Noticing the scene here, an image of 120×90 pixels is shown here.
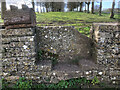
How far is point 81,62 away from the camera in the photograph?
12.7 ft

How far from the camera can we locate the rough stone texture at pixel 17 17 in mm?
3277

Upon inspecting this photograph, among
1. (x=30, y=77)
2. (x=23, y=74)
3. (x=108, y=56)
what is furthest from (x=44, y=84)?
(x=108, y=56)

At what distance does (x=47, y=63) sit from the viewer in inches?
148

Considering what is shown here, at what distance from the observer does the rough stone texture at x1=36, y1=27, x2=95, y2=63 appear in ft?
12.8

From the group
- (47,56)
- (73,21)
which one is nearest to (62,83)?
(47,56)

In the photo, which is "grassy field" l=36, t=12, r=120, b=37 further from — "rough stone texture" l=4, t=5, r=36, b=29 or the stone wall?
"rough stone texture" l=4, t=5, r=36, b=29

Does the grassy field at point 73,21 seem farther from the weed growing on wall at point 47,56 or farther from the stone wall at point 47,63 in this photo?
the weed growing on wall at point 47,56

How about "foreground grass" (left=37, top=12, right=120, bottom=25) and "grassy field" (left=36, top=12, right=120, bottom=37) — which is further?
"foreground grass" (left=37, top=12, right=120, bottom=25)

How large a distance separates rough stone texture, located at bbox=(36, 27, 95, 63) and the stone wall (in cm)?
40

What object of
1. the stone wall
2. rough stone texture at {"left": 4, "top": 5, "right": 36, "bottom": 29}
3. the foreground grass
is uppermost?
the foreground grass

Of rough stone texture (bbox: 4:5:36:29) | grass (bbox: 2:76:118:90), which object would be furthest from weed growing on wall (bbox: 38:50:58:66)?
rough stone texture (bbox: 4:5:36:29)

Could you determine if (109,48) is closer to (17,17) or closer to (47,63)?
(47,63)

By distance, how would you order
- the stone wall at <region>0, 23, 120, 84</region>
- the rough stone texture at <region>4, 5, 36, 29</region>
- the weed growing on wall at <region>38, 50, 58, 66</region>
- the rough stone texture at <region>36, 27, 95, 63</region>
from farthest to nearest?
1. the weed growing on wall at <region>38, 50, 58, 66</region>
2. the rough stone texture at <region>36, 27, 95, 63</region>
3. the stone wall at <region>0, 23, 120, 84</region>
4. the rough stone texture at <region>4, 5, 36, 29</region>

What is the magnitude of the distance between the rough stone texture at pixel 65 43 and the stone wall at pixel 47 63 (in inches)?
15.9
